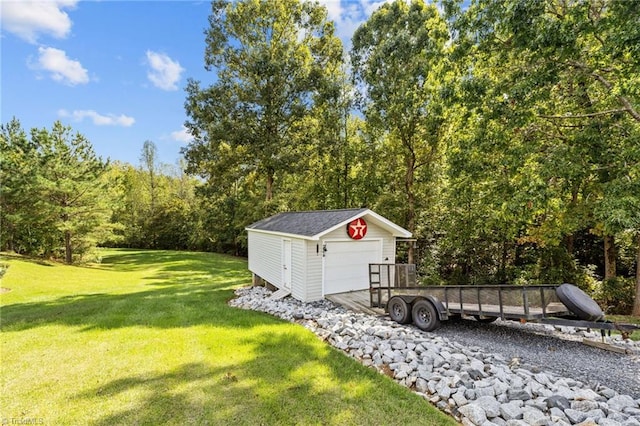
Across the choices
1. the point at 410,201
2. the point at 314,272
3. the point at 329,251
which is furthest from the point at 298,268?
the point at 410,201

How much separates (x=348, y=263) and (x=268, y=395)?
20.1ft

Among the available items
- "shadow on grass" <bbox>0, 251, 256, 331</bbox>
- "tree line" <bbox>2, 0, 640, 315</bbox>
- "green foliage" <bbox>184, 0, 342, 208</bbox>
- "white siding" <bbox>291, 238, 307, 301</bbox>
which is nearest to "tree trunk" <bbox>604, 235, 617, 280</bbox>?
"tree line" <bbox>2, 0, 640, 315</bbox>

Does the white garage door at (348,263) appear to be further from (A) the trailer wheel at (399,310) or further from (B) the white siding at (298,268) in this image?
(A) the trailer wheel at (399,310)

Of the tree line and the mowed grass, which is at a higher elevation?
the tree line

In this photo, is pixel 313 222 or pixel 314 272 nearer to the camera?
pixel 314 272

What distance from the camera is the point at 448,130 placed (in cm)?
1497

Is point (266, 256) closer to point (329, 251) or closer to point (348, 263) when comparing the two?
point (329, 251)

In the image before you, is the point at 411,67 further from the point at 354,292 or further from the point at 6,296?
the point at 6,296

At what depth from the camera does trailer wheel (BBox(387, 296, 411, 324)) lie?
22.7 feet

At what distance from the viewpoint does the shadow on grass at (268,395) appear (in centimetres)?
375

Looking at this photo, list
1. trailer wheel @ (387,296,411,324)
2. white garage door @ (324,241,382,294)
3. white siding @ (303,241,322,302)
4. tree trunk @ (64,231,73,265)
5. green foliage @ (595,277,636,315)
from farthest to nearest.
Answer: tree trunk @ (64,231,73,265) → green foliage @ (595,277,636,315) → white garage door @ (324,241,382,294) → white siding @ (303,241,322,302) → trailer wheel @ (387,296,411,324)

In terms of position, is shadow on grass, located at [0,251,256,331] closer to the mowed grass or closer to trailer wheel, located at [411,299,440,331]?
the mowed grass

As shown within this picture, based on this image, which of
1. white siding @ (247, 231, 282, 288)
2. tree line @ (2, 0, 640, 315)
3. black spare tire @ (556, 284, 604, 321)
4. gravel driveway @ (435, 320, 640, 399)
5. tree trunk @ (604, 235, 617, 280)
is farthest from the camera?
white siding @ (247, 231, 282, 288)

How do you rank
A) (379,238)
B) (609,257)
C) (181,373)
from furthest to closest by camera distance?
(609,257)
(379,238)
(181,373)
